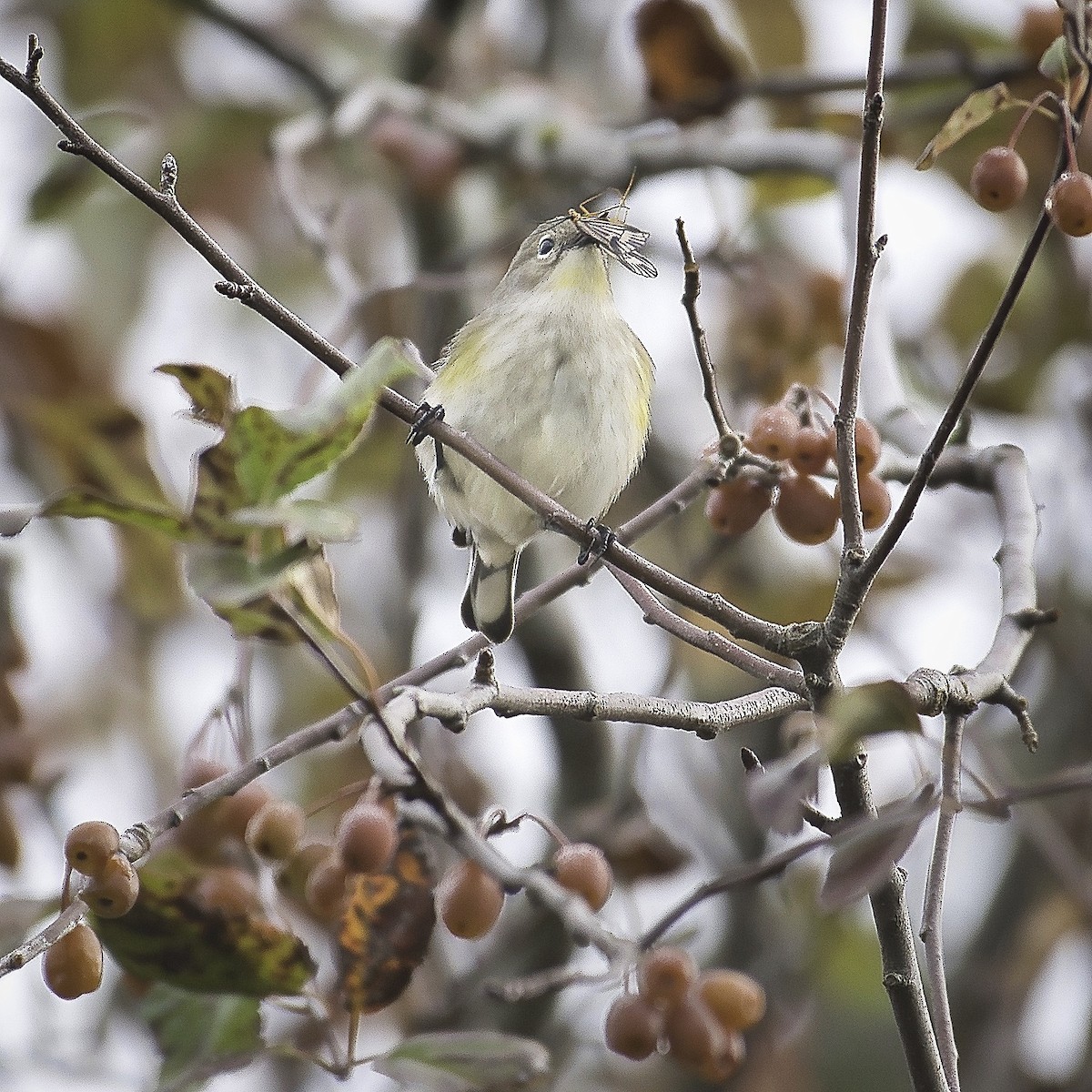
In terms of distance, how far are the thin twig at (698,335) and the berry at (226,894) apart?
1.06m

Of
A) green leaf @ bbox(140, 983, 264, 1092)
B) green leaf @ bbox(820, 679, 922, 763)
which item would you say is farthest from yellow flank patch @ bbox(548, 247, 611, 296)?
green leaf @ bbox(820, 679, 922, 763)

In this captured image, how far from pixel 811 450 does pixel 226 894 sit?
1209 millimetres

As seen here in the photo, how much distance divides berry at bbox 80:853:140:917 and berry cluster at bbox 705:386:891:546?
3.69 feet

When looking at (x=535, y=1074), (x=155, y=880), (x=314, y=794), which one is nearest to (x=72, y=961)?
(x=155, y=880)

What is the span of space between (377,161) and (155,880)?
3597 millimetres

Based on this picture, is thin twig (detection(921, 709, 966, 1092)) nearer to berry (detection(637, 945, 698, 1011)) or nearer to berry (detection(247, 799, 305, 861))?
berry (detection(637, 945, 698, 1011))

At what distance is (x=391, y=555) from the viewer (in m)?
5.13

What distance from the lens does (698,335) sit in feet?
6.92

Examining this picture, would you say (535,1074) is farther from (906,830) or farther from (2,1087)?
(2,1087)

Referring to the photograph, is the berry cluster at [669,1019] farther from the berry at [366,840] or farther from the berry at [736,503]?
the berry at [736,503]

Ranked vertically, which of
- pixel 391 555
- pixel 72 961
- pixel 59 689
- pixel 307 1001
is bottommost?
pixel 72 961

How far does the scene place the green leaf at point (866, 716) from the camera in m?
1.51

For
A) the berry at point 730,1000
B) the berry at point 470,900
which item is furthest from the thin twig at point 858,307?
the berry at point 730,1000

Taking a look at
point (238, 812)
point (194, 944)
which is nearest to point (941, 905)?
point (194, 944)
